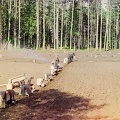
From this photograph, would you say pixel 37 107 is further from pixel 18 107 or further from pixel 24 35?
pixel 24 35

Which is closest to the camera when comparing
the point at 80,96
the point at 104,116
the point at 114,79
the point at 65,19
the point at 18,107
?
the point at 104,116

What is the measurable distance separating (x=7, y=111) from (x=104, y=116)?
3.51 meters

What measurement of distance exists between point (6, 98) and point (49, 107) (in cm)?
171

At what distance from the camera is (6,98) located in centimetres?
1341

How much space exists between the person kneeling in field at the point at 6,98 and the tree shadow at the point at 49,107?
26 centimetres

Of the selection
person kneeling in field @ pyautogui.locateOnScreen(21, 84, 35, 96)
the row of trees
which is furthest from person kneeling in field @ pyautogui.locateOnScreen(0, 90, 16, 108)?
the row of trees

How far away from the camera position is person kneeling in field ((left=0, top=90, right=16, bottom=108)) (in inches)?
512

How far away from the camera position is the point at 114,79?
2169 centimetres

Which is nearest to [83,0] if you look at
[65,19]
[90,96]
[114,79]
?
[65,19]

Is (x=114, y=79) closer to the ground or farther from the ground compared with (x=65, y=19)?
closer to the ground

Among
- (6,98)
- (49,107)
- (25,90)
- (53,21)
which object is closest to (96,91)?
(25,90)

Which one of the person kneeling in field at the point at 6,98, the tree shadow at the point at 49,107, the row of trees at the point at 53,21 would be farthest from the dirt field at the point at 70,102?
the row of trees at the point at 53,21

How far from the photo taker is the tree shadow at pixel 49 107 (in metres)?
12.0

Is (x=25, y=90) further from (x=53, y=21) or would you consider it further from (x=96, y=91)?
(x=53, y=21)
